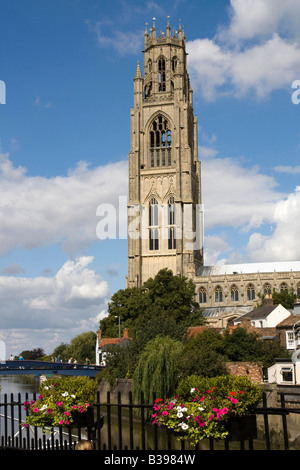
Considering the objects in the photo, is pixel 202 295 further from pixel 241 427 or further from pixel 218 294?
pixel 241 427

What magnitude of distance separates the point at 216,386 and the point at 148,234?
83736 mm

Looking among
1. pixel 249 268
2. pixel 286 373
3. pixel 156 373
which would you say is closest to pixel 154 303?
pixel 249 268

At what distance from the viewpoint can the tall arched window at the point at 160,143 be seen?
315ft

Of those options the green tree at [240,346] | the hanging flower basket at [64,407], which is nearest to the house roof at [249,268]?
the green tree at [240,346]

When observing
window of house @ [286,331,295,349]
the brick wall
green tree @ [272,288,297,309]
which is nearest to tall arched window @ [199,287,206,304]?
green tree @ [272,288,297,309]

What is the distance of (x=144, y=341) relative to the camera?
1736 inches

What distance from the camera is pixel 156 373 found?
114 feet

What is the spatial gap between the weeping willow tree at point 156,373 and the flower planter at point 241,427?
27270mm

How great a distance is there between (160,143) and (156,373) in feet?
220

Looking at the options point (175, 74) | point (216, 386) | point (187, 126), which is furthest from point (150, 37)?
point (216, 386)

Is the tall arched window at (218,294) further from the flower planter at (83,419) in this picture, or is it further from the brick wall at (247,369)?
the flower planter at (83,419)

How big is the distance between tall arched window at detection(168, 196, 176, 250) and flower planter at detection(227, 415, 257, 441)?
8359cm

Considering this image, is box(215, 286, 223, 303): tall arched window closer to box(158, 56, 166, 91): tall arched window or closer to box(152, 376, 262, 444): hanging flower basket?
box(158, 56, 166, 91): tall arched window

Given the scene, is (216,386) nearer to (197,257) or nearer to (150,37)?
(197,257)
